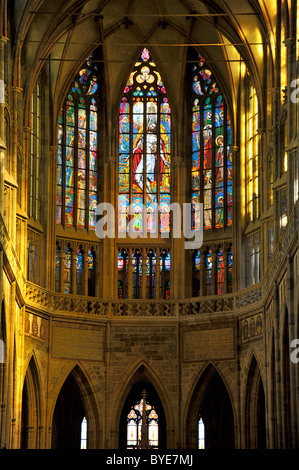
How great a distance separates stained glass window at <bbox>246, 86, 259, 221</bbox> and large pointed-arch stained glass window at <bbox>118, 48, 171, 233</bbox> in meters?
3.53

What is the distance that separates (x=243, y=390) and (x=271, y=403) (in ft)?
11.1

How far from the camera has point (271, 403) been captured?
1629 inches

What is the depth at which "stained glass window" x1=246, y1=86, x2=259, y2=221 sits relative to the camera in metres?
45.9

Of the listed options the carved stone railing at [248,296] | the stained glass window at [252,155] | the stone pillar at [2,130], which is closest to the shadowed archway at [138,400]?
the carved stone railing at [248,296]

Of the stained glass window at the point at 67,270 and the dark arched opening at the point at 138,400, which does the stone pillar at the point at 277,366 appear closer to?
the dark arched opening at the point at 138,400

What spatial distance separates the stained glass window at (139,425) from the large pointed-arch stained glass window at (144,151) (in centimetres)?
640

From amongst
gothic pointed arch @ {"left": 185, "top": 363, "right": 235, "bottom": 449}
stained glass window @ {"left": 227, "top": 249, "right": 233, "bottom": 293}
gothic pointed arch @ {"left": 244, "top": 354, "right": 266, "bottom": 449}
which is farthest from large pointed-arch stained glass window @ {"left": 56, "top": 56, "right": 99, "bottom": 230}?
gothic pointed arch @ {"left": 244, "top": 354, "right": 266, "bottom": 449}

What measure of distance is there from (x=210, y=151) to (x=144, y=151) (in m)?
2.47

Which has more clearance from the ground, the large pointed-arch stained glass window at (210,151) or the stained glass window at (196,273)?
the large pointed-arch stained glass window at (210,151)

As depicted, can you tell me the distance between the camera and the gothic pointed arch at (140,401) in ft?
151

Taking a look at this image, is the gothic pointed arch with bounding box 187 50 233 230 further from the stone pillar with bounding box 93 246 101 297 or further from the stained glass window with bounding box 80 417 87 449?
the stained glass window with bounding box 80 417 87 449

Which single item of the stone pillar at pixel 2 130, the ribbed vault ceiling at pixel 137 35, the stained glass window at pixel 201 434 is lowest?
the stained glass window at pixel 201 434
